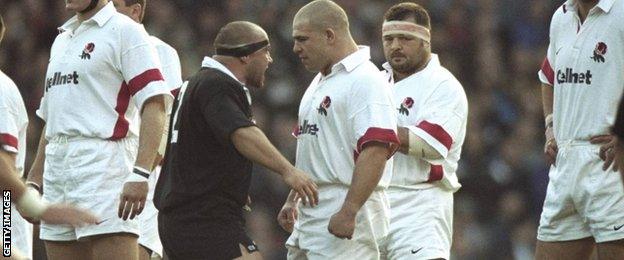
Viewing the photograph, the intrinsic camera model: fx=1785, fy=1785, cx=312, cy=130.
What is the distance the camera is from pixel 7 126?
36.4 ft

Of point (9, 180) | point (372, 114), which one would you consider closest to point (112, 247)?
point (372, 114)

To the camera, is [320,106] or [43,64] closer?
[320,106]

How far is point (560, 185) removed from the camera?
32.3 ft

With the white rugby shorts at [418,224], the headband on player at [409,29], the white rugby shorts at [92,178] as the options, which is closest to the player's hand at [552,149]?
the white rugby shorts at [418,224]

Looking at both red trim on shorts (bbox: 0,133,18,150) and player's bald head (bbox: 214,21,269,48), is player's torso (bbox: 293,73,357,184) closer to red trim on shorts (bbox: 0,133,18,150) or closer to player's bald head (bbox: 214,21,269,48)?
player's bald head (bbox: 214,21,269,48)

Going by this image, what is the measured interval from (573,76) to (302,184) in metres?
1.65

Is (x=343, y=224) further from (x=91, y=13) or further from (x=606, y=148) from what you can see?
(x=91, y=13)

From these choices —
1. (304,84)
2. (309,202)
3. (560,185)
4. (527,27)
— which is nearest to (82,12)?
(309,202)

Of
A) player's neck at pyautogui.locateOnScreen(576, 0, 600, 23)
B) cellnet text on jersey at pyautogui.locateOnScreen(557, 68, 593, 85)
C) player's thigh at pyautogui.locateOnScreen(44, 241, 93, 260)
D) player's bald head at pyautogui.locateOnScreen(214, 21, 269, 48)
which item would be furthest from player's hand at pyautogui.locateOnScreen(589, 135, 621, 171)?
player's thigh at pyautogui.locateOnScreen(44, 241, 93, 260)

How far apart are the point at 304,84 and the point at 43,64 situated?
2714 mm

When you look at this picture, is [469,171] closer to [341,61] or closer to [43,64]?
[43,64]

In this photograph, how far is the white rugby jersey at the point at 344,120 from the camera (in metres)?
9.76

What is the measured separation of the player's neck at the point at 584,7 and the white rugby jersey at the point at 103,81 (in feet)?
7.98

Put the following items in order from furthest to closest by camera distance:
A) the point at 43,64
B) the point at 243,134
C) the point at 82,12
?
the point at 43,64, the point at 82,12, the point at 243,134
